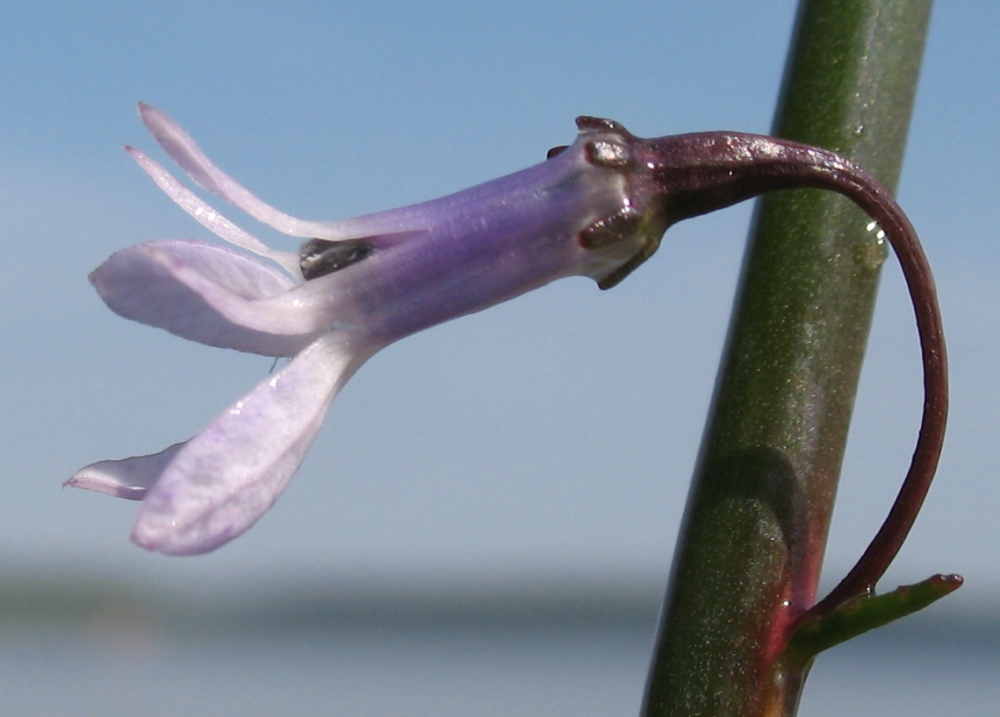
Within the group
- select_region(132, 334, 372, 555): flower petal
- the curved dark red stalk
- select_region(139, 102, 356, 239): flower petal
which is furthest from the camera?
select_region(139, 102, 356, 239): flower petal

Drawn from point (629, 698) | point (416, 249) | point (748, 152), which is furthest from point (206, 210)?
point (629, 698)

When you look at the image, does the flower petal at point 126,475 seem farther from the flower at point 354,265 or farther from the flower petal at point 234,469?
the flower petal at point 234,469

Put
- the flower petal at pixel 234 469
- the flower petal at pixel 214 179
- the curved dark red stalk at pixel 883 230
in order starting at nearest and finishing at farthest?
the flower petal at pixel 234 469 < the curved dark red stalk at pixel 883 230 < the flower petal at pixel 214 179

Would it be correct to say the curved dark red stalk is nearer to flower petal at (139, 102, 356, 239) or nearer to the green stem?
the green stem

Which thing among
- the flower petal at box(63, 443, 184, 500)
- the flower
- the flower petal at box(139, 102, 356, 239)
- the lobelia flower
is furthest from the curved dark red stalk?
the flower petal at box(63, 443, 184, 500)

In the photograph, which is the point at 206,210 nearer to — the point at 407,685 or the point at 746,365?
the point at 746,365

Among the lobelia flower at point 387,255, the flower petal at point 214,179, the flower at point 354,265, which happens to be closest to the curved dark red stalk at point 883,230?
the lobelia flower at point 387,255

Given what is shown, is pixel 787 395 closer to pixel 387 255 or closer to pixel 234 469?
pixel 387 255
